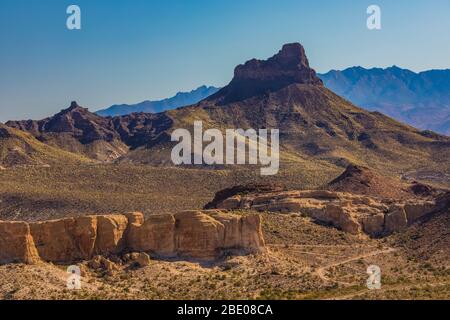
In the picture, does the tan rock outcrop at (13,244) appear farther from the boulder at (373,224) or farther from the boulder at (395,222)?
the boulder at (395,222)

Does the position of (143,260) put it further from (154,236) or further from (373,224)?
(373,224)

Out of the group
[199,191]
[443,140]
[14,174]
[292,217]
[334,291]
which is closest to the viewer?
[334,291]

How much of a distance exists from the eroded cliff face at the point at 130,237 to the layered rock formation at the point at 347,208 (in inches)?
626

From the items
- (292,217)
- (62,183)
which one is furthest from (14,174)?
(292,217)

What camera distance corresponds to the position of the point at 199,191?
13612 cm

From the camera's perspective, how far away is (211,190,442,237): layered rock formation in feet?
237

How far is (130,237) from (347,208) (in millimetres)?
25312

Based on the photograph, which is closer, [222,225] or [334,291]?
[334,291]

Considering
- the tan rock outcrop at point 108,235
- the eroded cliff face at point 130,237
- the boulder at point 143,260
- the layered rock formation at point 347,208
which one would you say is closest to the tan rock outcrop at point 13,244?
the eroded cliff face at point 130,237

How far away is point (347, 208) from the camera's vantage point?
73.8m

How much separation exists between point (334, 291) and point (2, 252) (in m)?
21.4

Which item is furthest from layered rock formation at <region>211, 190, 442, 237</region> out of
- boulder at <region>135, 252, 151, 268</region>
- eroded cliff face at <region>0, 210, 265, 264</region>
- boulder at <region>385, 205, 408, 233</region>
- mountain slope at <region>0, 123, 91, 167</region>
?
mountain slope at <region>0, 123, 91, 167</region>
